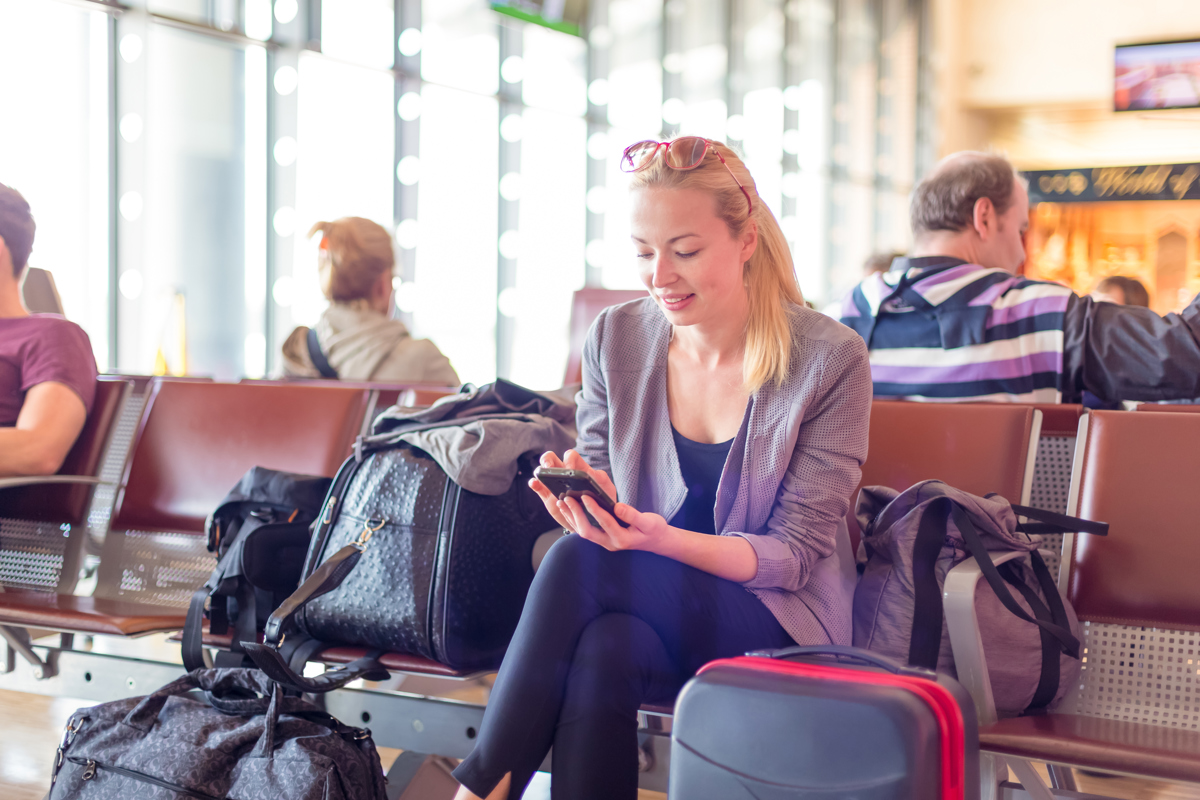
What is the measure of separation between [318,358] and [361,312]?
0.89 feet

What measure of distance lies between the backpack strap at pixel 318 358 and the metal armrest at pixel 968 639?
239 centimetres

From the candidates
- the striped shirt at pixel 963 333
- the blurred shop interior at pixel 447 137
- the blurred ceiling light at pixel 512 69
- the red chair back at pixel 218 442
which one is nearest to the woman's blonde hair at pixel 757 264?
the striped shirt at pixel 963 333

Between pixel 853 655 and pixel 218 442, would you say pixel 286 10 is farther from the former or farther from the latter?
pixel 853 655

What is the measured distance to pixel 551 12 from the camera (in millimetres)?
7211

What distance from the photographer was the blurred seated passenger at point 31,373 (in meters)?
2.43

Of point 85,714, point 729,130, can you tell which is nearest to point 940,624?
→ point 85,714

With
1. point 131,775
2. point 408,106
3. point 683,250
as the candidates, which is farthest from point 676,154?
point 408,106

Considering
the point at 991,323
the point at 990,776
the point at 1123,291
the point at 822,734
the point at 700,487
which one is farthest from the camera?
the point at 1123,291

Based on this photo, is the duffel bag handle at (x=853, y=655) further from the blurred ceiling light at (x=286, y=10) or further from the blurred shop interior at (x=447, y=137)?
the blurred ceiling light at (x=286, y=10)

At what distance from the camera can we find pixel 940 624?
1600mm

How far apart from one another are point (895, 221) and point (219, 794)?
464 inches

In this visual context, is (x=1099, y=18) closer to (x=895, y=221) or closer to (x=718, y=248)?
(x=895, y=221)

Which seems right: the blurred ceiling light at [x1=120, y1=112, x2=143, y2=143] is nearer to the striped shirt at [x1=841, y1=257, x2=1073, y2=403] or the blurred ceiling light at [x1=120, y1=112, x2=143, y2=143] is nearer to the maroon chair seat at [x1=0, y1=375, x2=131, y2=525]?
the maroon chair seat at [x1=0, y1=375, x2=131, y2=525]

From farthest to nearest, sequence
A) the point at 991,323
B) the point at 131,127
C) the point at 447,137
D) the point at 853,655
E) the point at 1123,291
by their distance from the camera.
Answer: the point at 447,137
the point at 131,127
the point at 1123,291
the point at 991,323
the point at 853,655
